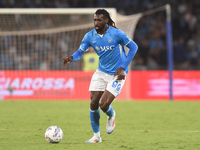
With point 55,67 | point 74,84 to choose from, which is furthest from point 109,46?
point 55,67

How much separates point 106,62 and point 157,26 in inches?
624

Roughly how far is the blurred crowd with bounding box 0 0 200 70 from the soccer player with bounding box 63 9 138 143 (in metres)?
12.9

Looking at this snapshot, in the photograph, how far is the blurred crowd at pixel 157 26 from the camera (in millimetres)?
20641

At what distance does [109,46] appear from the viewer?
22.3 ft

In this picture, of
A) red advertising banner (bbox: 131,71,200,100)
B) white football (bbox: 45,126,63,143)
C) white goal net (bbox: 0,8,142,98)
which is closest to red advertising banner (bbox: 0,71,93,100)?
white goal net (bbox: 0,8,142,98)

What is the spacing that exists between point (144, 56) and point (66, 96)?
5533mm

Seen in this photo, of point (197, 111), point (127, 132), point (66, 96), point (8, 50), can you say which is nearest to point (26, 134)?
point (127, 132)

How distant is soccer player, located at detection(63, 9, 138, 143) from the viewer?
6.69 m

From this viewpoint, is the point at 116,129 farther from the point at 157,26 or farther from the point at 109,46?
the point at 157,26

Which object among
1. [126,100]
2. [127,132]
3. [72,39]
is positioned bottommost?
[126,100]

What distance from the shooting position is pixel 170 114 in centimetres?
1168

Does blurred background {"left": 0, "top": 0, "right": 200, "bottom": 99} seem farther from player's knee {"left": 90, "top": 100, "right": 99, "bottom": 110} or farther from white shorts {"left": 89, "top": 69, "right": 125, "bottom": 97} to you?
player's knee {"left": 90, "top": 100, "right": 99, "bottom": 110}

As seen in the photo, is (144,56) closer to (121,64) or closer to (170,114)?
(170,114)

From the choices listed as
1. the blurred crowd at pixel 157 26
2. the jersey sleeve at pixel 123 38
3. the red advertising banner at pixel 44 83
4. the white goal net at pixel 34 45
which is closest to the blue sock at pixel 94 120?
the jersey sleeve at pixel 123 38
